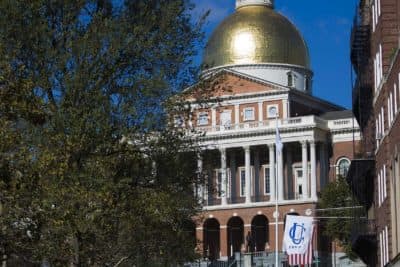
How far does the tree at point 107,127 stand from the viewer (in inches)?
1463

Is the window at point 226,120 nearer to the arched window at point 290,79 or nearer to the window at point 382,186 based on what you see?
the arched window at point 290,79

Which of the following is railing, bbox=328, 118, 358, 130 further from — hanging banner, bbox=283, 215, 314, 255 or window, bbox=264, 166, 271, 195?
hanging banner, bbox=283, 215, 314, 255

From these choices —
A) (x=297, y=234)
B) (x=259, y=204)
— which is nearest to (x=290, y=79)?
(x=259, y=204)

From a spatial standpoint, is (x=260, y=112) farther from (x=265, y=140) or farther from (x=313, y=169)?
(x=313, y=169)

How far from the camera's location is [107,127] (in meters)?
38.9

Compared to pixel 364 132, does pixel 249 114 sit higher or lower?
higher

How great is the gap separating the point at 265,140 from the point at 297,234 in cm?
8087

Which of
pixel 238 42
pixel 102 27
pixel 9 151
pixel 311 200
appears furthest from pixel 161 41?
pixel 238 42

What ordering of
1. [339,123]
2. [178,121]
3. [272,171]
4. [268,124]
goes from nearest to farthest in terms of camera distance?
[178,121] < [272,171] < [339,123] < [268,124]

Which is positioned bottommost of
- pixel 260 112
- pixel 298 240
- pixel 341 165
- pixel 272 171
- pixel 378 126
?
pixel 298 240

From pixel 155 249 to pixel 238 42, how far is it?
10678 cm

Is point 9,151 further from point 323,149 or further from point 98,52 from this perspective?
point 323,149

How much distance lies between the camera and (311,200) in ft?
445

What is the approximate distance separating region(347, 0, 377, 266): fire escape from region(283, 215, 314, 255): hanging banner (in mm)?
4056
